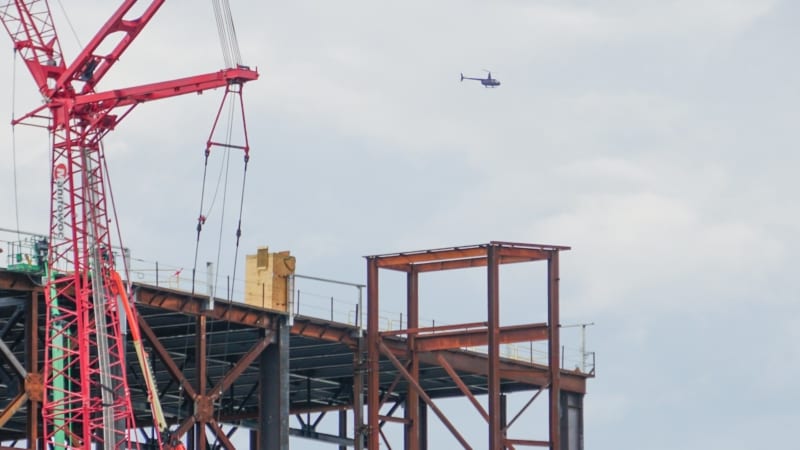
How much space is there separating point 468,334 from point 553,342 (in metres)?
5.13

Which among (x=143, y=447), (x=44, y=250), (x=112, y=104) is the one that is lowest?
(x=143, y=447)

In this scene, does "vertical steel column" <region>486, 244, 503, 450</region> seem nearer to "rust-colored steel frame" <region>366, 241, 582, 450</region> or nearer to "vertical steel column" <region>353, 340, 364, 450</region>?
"rust-colored steel frame" <region>366, 241, 582, 450</region>

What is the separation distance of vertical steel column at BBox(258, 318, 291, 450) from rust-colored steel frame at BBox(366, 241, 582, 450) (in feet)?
14.9

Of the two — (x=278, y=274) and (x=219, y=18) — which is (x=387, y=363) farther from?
(x=219, y=18)

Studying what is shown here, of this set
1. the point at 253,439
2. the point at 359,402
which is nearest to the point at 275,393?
the point at 359,402

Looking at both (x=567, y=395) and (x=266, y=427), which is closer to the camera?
(x=266, y=427)

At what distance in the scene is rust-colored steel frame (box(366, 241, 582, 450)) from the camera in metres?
114

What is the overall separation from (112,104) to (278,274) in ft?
47.8

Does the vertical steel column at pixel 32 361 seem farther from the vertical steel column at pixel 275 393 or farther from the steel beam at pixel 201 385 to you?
the vertical steel column at pixel 275 393

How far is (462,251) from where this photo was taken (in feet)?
378

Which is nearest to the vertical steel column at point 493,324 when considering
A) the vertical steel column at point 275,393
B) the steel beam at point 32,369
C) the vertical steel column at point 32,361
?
the vertical steel column at point 275,393

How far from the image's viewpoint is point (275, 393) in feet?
385

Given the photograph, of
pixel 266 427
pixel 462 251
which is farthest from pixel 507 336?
pixel 266 427

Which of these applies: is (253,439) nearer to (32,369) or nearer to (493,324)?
(493,324)
